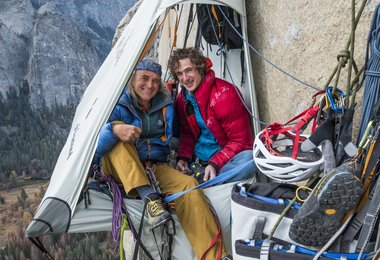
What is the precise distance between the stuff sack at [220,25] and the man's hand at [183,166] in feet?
3.69

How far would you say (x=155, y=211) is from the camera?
240 centimetres

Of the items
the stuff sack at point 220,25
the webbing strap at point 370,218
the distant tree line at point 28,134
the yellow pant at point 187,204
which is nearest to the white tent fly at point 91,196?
the yellow pant at point 187,204

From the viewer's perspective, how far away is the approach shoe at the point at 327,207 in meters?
1.41

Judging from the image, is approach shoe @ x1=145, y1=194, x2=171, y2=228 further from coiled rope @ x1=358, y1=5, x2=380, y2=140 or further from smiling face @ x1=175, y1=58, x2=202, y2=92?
coiled rope @ x1=358, y1=5, x2=380, y2=140

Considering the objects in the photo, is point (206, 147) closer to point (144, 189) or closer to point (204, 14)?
point (144, 189)

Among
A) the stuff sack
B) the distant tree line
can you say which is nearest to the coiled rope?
the stuff sack

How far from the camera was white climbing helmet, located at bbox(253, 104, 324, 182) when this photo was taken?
177cm

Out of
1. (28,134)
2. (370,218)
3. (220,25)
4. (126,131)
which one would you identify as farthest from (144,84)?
(28,134)

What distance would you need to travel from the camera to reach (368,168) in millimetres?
1474

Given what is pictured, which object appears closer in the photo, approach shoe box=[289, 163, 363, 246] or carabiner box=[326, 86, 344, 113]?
approach shoe box=[289, 163, 363, 246]

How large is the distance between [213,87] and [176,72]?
0.95 ft

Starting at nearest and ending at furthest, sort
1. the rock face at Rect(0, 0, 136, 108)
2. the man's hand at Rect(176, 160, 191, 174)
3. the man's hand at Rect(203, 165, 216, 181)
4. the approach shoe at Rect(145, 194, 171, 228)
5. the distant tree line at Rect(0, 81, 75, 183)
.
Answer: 1. the approach shoe at Rect(145, 194, 171, 228)
2. the man's hand at Rect(203, 165, 216, 181)
3. the man's hand at Rect(176, 160, 191, 174)
4. the distant tree line at Rect(0, 81, 75, 183)
5. the rock face at Rect(0, 0, 136, 108)

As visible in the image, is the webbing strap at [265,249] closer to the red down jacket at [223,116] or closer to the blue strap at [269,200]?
the blue strap at [269,200]

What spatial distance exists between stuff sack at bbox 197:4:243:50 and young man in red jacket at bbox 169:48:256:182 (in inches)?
21.7
